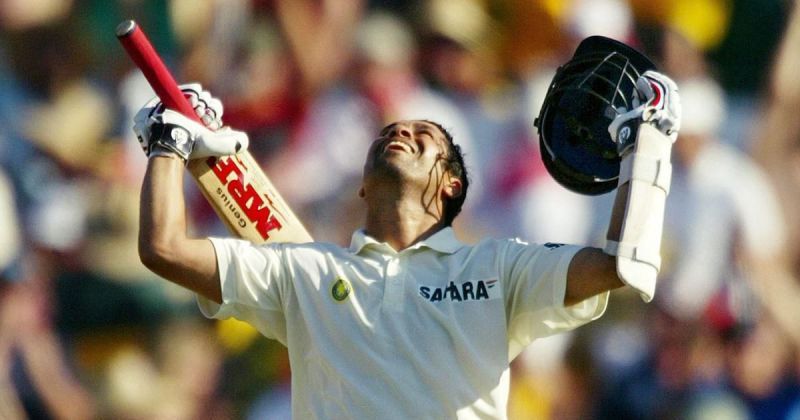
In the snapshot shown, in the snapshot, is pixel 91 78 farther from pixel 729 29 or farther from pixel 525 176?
pixel 729 29

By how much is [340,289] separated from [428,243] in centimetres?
23

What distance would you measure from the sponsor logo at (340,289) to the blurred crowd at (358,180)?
76.8 inches

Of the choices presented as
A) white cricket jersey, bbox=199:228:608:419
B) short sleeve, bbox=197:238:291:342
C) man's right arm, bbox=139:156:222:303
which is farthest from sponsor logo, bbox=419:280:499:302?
man's right arm, bbox=139:156:222:303

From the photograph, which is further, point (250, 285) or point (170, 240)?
point (250, 285)

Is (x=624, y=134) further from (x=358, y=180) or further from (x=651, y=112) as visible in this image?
(x=358, y=180)

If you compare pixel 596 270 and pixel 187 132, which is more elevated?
pixel 187 132

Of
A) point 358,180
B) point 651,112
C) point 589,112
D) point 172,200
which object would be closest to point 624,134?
point 651,112

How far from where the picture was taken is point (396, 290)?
3301mm

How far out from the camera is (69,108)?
526 centimetres

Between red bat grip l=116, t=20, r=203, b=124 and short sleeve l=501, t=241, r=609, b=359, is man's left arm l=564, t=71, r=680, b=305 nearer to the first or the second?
short sleeve l=501, t=241, r=609, b=359

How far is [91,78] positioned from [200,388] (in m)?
1.11

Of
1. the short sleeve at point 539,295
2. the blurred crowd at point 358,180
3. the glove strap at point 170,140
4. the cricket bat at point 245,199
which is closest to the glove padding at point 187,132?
the glove strap at point 170,140

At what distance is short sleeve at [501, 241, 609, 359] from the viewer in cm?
324

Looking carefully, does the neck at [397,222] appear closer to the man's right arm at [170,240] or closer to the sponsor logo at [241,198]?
the sponsor logo at [241,198]
